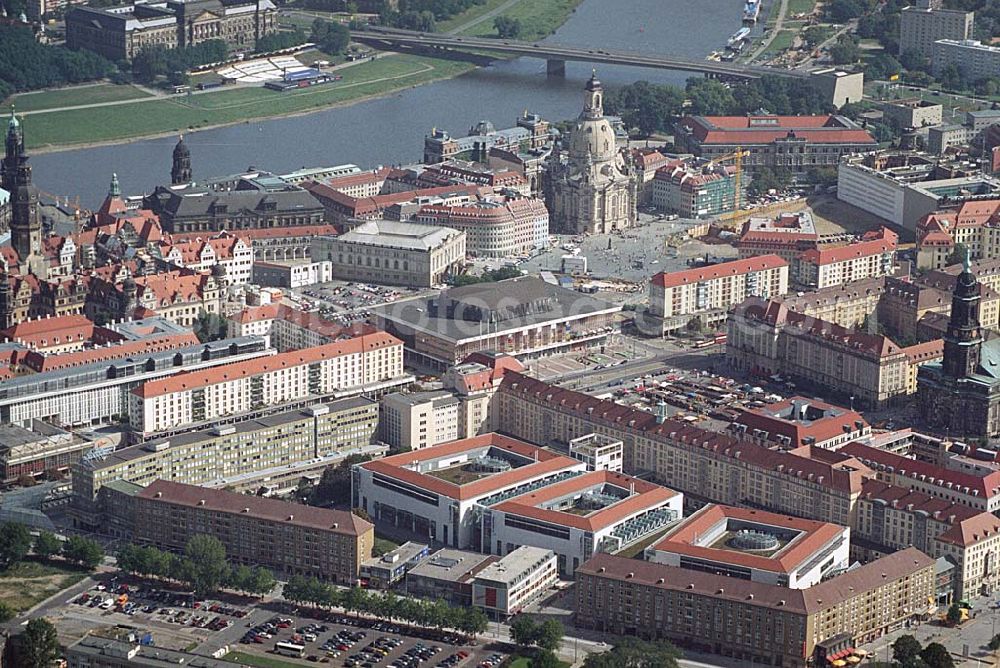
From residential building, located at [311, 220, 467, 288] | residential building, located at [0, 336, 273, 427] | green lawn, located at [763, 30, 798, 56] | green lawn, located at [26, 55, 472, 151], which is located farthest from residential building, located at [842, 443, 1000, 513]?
green lawn, located at [763, 30, 798, 56]

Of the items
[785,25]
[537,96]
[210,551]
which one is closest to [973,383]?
[210,551]

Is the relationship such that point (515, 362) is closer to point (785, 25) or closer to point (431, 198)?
point (431, 198)

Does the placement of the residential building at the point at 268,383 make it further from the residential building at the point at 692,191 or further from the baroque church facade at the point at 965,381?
the residential building at the point at 692,191

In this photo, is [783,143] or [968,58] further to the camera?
[968,58]

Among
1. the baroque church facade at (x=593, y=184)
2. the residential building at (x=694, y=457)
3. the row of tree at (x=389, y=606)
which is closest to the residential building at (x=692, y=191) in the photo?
the baroque church facade at (x=593, y=184)

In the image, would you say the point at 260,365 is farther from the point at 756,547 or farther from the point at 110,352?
the point at 756,547

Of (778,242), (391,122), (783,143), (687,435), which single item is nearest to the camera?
(687,435)

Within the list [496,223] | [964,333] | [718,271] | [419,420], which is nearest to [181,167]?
[496,223]
